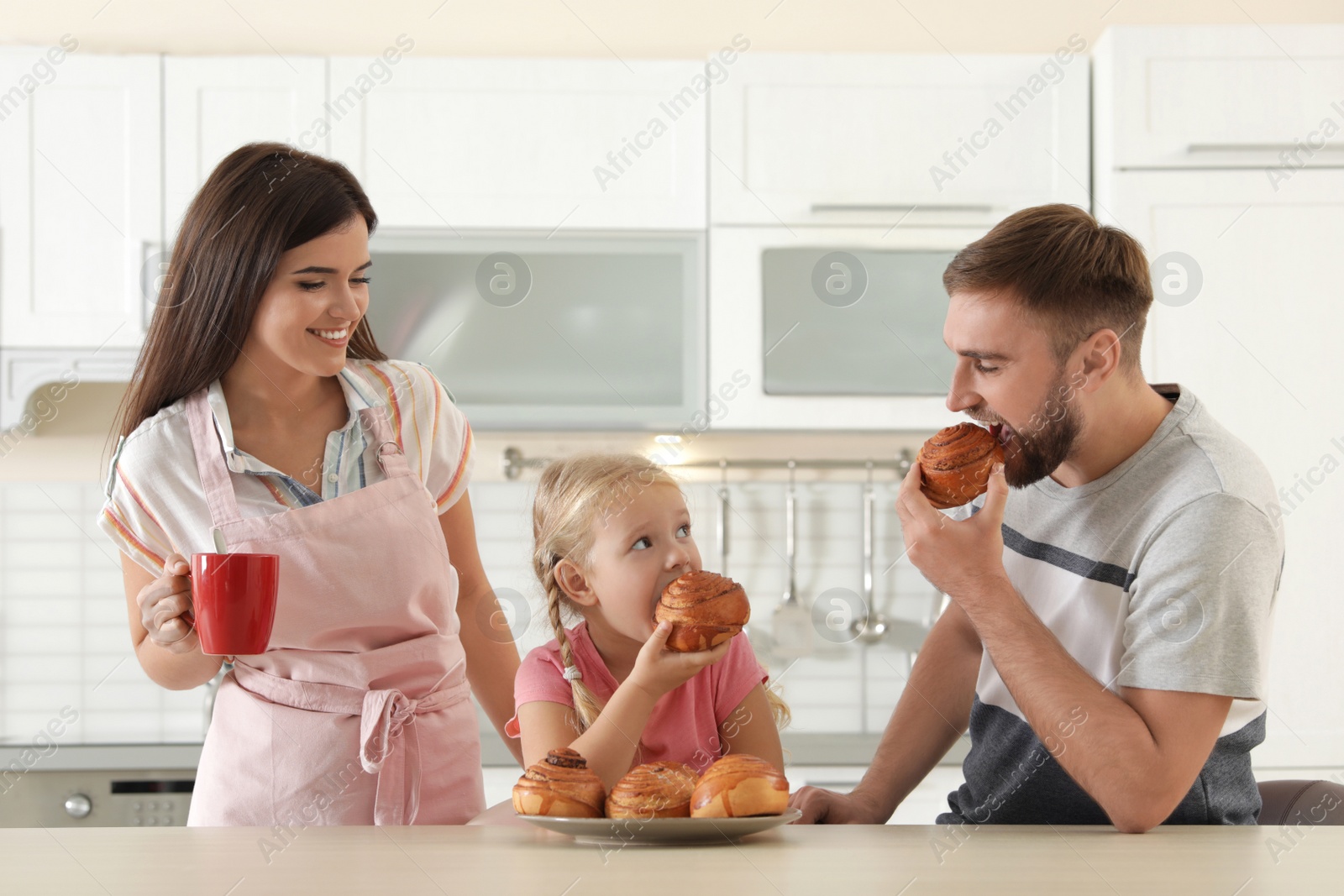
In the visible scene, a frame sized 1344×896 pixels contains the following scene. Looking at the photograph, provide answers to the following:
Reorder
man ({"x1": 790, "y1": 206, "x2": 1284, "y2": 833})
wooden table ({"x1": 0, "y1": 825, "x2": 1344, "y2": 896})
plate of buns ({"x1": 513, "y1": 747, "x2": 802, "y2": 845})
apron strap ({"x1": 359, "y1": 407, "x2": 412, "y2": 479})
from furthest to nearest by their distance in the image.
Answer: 1. apron strap ({"x1": 359, "y1": 407, "x2": 412, "y2": 479})
2. man ({"x1": 790, "y1": 206, "x2": 1284, "y2": 833})
3. plate of buns ({"x1": 513, "y1": 747, "x2": 802, "y2": 845})
4. wooden table ({"x1": 0, "y1": 825, "x2": 1344, "y2": 896})

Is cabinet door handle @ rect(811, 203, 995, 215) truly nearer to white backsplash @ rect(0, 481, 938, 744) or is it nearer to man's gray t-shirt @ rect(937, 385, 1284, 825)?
white backsplash @ rect(0, 481, 938, 744)

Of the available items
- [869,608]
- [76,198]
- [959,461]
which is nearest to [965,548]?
[959,461]

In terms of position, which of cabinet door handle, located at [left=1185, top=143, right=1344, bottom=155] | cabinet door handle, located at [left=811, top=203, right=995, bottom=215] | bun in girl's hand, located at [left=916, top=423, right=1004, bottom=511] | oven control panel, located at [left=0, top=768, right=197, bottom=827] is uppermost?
cabinet door handle, located at [left=1185, top=143, right=1344, bottom=155]

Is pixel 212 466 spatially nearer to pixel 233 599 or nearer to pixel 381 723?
pixel 233 599

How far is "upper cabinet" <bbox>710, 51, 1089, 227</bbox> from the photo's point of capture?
2398 millimetres

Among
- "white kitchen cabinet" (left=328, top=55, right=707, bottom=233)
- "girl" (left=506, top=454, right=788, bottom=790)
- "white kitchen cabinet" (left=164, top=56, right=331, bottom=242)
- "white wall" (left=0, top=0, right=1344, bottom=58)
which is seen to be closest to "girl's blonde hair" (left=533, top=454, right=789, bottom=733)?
"girl" (left=506, top=454, right=788, bottom=790)

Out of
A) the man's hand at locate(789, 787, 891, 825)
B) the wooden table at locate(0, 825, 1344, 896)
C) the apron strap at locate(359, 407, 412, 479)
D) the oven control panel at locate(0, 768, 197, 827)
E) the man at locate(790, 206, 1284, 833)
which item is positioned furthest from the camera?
the oven control panel at locate(0, 768, 197, 827)

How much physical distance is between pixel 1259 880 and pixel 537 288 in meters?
1.95

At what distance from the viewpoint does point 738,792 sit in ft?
2.64

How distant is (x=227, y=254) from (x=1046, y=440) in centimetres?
92

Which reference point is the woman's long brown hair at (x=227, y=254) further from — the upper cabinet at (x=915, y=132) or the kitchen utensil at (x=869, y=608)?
the kitchen utensil at (x=869, y=608)

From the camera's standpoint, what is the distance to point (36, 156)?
7.84 ft

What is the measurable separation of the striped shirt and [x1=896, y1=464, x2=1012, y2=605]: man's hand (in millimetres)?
585

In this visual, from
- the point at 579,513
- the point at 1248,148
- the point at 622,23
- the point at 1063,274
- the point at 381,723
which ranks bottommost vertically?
the point at 381,723
